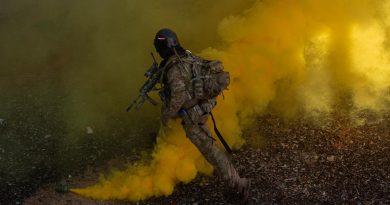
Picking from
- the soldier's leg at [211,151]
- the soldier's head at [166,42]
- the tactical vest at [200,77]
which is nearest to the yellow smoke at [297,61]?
the soldier's leg at [211,151]

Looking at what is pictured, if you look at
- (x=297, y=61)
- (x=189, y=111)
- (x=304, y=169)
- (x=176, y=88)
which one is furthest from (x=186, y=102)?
(x=297, y=61)

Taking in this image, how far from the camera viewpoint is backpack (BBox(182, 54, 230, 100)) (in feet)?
18.9

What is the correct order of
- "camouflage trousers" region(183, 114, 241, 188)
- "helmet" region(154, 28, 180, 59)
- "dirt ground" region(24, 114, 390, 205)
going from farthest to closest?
"dirt ground" region(24, 114, 390, 205)
"camouflage trousers" region(183, 114, 241, 188)
"helmet" region(154, 28, 180, 59)

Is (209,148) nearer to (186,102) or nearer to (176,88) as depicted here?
(186,102)

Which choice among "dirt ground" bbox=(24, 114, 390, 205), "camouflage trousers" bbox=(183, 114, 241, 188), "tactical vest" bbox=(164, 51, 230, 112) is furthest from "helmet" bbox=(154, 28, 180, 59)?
"dirt ground" bbox=(24, 114, 390, 205)

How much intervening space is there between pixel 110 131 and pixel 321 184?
332 cm

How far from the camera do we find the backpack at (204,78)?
5.77 m

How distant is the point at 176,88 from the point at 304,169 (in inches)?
89.2

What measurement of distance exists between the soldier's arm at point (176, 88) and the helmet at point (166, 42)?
0.24m

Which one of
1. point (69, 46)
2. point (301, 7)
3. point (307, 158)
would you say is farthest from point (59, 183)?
point (301, 7)

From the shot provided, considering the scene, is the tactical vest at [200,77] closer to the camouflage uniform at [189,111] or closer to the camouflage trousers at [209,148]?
the camouflage uniform at [189,111]

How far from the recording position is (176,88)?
18.5ft

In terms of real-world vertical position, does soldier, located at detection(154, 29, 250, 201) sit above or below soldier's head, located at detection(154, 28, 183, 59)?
below

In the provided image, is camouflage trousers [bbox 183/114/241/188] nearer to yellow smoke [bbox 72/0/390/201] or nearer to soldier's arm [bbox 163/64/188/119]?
soldier's arm [bbox 163/64/188/119]
